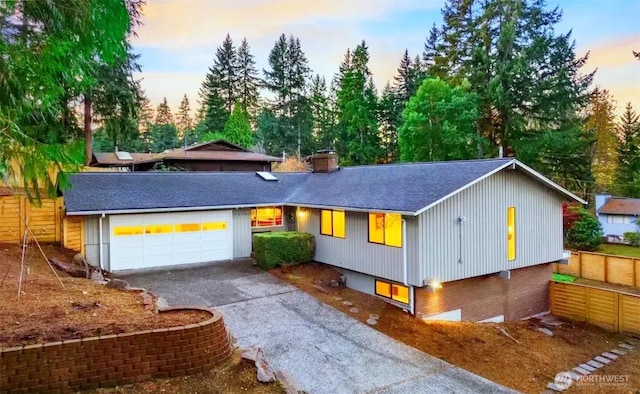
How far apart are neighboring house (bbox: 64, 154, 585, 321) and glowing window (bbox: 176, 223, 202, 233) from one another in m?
0.04

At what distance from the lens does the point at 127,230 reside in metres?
12.9

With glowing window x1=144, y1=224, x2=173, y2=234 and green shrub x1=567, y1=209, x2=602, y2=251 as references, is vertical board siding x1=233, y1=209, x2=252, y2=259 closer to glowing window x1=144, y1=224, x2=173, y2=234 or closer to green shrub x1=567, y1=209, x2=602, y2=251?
glowing window x1=144, y1=224, x2=173, y2=234

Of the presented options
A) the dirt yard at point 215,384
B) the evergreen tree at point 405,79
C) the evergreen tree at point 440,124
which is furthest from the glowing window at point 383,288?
the evergreen tree at point 405,79

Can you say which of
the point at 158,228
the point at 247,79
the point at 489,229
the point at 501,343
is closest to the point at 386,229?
the point at 489,229

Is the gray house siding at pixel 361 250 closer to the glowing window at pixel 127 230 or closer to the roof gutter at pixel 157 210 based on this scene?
the roof gutter at pixel 157 210

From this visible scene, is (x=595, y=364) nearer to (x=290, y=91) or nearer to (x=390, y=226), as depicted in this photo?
(x=390, y=226)

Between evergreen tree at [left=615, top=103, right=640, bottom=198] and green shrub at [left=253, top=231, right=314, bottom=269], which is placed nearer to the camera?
green shrub at [left=253, top=231, right=314, bottom=269]

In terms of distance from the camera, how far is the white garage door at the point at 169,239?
1279 centimetres

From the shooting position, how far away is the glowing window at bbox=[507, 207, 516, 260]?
39.2 ft

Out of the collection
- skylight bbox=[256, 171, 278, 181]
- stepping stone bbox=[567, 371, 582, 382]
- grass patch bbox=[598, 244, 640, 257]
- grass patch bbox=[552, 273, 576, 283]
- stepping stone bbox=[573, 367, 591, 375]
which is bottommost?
stepping stone bbox=[573, 367, 591, 375]

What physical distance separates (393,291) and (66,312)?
8370 millimetres

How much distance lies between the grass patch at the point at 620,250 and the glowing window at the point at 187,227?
74.0 feet

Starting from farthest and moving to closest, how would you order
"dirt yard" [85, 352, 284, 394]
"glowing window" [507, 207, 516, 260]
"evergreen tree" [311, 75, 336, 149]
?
"evergreen tree" [311, 75, 336, 149]
"glowing window" [507, 207, 516, 260]
"dirt yard" [85, 352, 284, 394]

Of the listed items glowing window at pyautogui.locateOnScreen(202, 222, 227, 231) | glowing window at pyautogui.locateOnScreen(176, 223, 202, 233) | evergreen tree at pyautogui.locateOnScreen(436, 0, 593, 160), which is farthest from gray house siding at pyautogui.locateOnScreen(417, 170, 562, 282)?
evergreen tree at pyautogui.locateOnScreen(436, 0, 593, 160)
